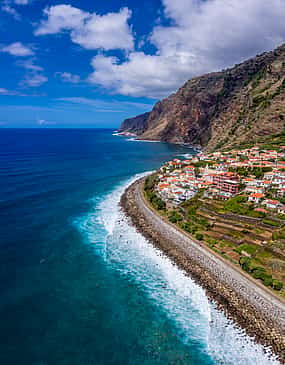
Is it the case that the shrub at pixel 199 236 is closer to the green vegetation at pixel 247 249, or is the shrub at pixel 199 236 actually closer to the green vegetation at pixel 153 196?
the green vegetation at pixel 247 249

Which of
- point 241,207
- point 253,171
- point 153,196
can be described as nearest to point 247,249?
point 241,207

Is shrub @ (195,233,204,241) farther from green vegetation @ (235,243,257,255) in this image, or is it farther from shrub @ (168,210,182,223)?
shrub @ (168,210,182,223)

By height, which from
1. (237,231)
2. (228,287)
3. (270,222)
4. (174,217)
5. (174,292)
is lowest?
(174,292)

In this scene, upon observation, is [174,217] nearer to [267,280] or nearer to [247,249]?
[247,249]

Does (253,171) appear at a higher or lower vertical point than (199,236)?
higher

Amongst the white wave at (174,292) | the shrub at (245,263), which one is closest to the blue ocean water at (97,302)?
the white wave at (174,292)

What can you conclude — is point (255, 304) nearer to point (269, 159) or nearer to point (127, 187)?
point (127, 187)

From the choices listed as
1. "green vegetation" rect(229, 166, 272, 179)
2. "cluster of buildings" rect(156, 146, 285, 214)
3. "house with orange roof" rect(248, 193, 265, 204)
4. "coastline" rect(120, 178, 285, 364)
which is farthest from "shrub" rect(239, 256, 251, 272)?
"green vegetation" rect(229, 166, 272, 179)
